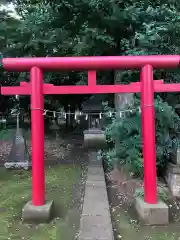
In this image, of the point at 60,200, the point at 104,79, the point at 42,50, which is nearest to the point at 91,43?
the point at 42,50

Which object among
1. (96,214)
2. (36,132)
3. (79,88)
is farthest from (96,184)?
(79,88)

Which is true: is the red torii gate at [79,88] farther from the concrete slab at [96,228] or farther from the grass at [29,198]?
the concrete slab at [96,228]

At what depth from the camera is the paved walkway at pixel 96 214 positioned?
12.8 feet

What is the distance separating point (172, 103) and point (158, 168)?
2026 mm

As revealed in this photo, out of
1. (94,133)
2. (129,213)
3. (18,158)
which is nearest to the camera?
(129,213)

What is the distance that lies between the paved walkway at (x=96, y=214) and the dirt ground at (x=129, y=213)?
23 centimetres

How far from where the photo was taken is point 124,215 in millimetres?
4992

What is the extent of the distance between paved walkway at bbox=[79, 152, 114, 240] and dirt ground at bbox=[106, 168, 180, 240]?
0.23 m

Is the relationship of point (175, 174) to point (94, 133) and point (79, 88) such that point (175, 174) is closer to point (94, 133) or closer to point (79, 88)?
point (79, 88)

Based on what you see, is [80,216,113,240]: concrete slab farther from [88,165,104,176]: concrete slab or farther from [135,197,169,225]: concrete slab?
[88,165,104,176]: concrete slab

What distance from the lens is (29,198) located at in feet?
19.1

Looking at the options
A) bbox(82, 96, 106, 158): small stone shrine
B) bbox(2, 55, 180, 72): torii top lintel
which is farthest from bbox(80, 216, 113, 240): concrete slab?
bbox(82, 96, 106, 158): small stone shrine

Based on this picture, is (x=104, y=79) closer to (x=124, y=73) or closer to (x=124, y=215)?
(x=124, y=73)

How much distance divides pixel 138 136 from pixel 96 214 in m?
2.12
